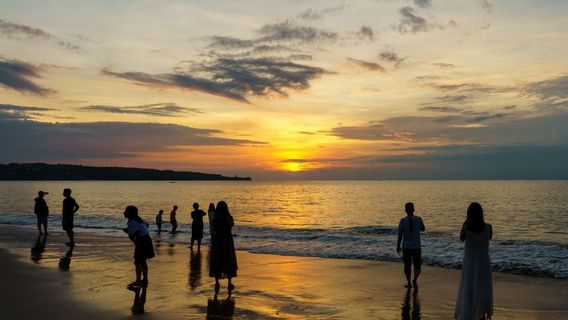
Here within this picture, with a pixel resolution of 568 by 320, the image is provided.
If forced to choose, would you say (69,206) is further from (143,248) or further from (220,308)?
(220,308)

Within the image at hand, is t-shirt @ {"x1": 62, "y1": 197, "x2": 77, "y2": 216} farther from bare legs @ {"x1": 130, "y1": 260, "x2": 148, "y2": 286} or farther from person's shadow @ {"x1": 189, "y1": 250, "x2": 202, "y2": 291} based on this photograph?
bare legs @ {"x1": 130, "y1": 260, "x2": 148, "y2": 286}

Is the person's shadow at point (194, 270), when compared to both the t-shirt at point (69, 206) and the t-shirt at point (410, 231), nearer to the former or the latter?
the t-shirt at point (69, 206)

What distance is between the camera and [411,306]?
33.5ft

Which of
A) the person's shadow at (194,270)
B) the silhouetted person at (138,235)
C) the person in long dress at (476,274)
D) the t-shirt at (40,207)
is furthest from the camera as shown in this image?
the t-shirt at (40,207)

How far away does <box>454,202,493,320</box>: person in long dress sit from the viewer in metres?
7.84

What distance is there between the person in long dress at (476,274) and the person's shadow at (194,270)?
6.20 metres

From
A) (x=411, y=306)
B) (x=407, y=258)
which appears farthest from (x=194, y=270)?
(x=411, y=306)

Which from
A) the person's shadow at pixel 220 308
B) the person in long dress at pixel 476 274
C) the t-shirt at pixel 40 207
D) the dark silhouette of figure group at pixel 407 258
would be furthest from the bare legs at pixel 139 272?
the t-shirt at pixel 40 207

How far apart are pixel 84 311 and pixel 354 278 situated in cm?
738

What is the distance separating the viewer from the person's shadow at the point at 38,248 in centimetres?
1634

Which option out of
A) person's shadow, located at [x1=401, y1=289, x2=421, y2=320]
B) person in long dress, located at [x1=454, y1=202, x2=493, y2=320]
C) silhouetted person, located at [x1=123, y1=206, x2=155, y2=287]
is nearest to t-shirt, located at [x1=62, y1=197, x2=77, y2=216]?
silhouetted person, located at [x1=123, y1=206, x2=155, y2=287]

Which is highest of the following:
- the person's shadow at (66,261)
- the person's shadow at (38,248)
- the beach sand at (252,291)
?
the beach sand at (252,291)

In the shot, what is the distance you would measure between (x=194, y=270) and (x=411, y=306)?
6705 mm

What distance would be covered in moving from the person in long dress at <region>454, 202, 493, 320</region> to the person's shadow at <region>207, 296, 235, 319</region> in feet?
13.5
